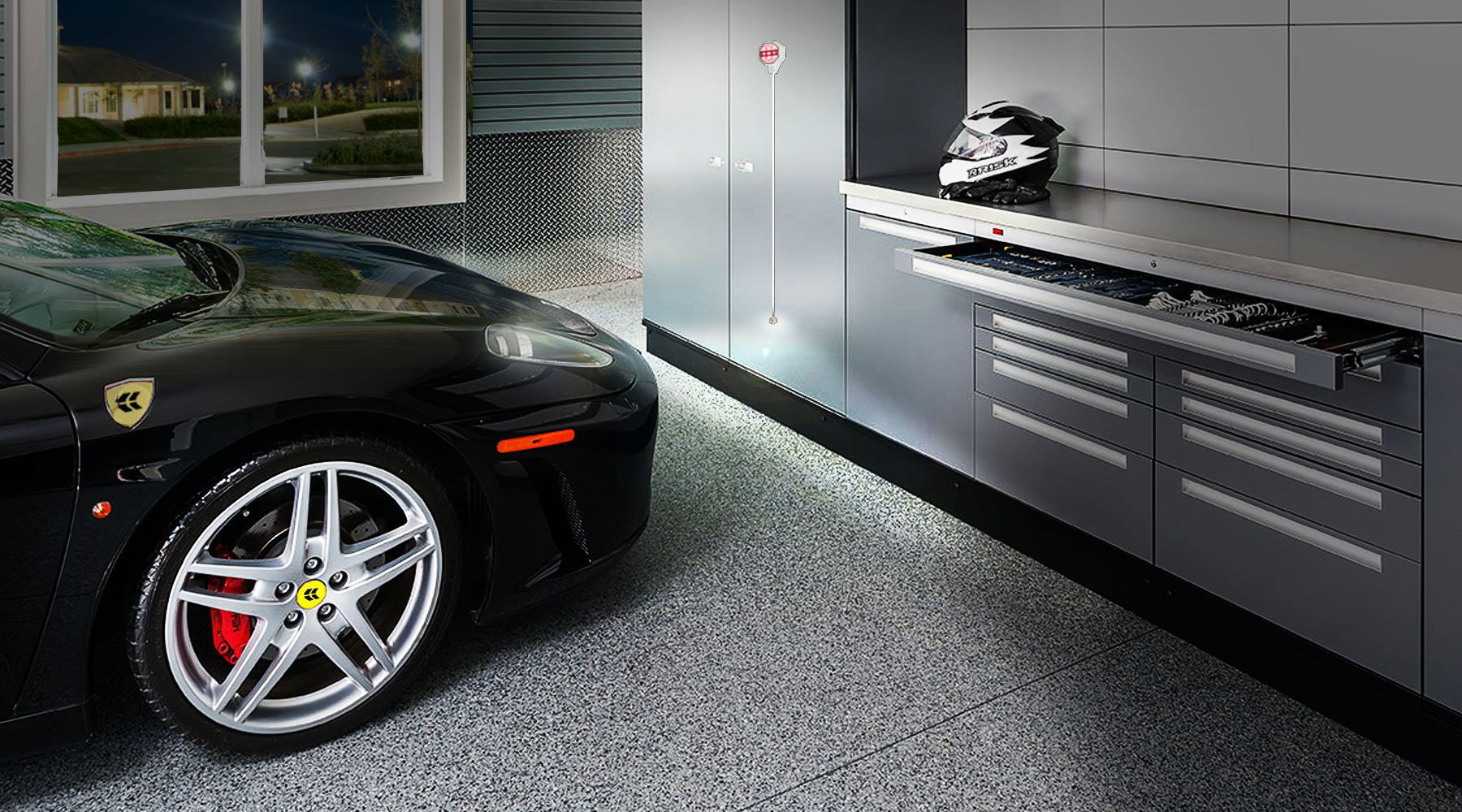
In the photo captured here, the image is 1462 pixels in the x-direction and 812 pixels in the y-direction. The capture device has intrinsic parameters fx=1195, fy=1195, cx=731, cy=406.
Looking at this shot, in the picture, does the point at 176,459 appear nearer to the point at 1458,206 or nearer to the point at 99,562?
the point at 99,562

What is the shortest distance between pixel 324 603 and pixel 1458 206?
235 centimetres

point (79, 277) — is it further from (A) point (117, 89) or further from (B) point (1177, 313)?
(A) point (117, 89)

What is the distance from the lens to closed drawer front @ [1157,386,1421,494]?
6.82 feet

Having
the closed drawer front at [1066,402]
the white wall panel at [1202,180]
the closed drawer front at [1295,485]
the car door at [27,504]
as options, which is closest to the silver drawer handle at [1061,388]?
the closed drawer front at [1066,402]

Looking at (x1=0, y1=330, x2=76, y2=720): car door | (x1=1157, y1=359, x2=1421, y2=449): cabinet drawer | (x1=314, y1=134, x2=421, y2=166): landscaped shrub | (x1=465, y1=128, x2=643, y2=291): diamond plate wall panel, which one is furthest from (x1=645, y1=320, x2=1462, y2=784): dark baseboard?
(x1=314, y1=134, x2=421, y2=166): landscaped shrub

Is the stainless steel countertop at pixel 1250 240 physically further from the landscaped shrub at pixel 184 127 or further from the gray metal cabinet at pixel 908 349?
the landscaped shrub at pixel 184 127

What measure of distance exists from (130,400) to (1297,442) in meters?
2.06

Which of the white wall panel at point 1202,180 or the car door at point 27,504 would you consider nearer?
the car door at point 27,504

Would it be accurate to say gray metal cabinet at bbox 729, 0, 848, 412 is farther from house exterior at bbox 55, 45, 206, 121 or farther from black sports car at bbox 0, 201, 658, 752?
house exterior at bbox 55, 45, 206, 121

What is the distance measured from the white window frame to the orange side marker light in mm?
3679

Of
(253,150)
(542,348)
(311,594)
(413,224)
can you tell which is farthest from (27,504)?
(413,224)

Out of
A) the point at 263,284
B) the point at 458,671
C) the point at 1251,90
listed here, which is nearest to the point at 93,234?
the point at 263,284

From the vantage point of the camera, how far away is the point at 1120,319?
239 centimetres

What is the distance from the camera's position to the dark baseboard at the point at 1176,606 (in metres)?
2.13
